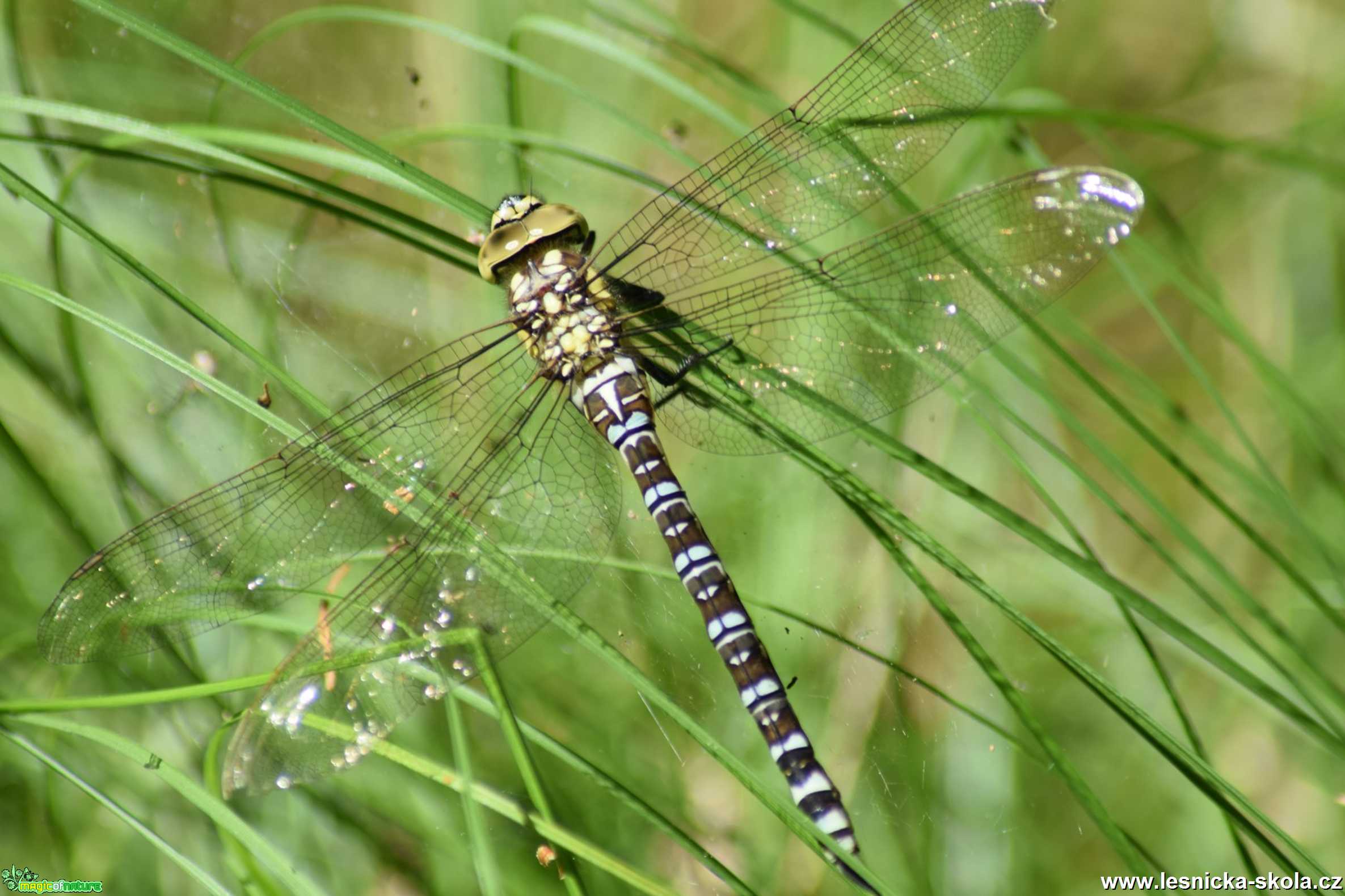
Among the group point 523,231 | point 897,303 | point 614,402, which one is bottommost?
point 897,303

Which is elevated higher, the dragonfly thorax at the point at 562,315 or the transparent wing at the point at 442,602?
the dragonfly thorax at the point at 562,315

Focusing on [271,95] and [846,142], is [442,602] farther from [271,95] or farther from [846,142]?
[846,142]

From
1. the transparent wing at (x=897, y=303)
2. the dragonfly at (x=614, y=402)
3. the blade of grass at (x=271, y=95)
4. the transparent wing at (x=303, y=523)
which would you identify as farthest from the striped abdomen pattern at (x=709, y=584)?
the blade of grass at (x=271, y=95)

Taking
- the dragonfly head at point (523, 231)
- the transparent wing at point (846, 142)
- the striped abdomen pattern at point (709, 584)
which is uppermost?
the dragonfly head at point (523, 231)

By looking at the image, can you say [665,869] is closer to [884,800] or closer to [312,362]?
[884,800]

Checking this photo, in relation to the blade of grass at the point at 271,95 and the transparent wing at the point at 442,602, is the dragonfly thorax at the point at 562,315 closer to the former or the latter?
the transparent wing at the point at 442,602

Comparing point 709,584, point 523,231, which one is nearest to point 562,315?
point 523,231
